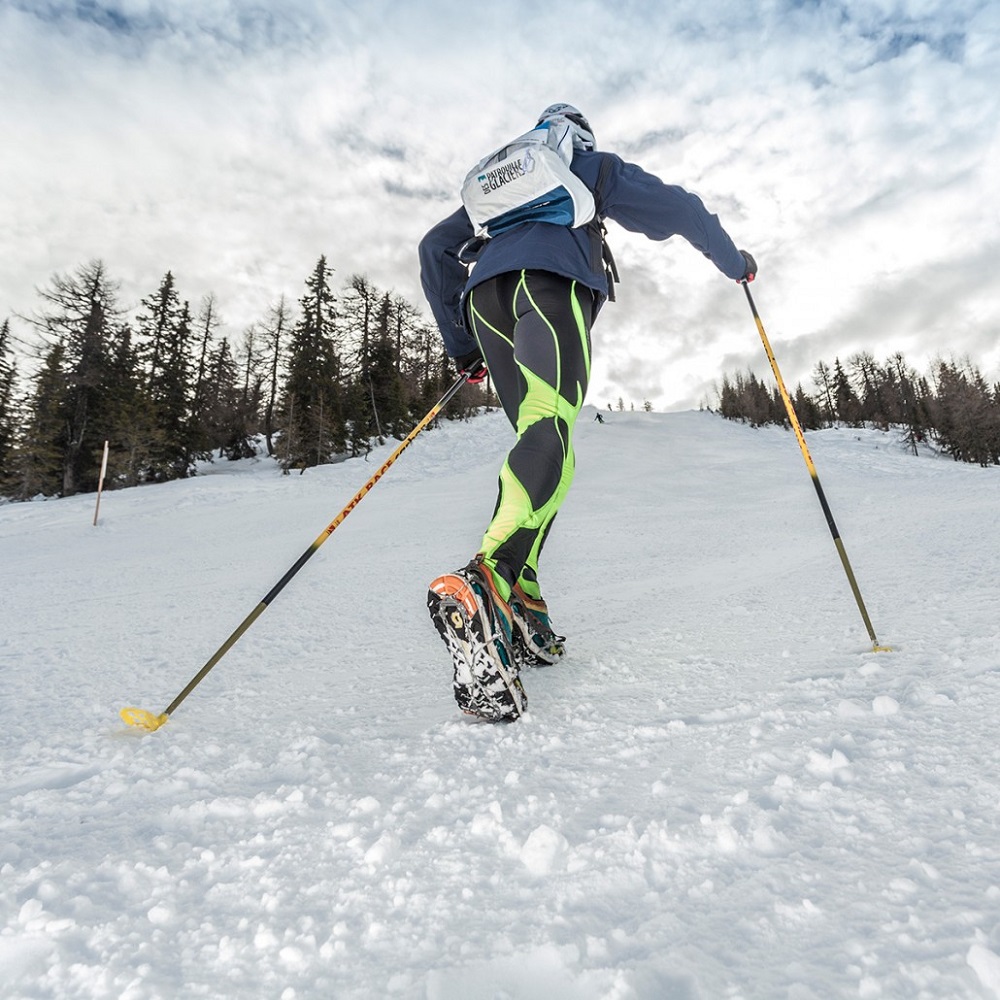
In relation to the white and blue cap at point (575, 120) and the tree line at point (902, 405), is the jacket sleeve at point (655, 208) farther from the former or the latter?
the tree line at point (902, 405)

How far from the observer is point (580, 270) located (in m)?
2.02

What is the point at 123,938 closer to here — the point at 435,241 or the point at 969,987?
the point at 969,987

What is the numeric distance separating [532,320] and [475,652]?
3.65 feet

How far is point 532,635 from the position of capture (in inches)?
74.5

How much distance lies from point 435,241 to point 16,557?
23.6 ft

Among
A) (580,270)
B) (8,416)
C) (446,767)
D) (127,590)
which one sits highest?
(8,416)

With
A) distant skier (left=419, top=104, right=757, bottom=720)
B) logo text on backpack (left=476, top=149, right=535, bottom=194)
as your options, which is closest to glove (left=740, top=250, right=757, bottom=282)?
distant skier (left=419, top=104, right=757, bottom=720)

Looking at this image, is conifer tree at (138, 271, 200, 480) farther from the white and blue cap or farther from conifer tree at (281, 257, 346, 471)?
the white and blue cap

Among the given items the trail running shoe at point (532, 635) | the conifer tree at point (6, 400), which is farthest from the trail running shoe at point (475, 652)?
the conifer tree at point (6, 400)

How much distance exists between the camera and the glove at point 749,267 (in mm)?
2574

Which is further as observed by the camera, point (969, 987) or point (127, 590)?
point (127, 590)

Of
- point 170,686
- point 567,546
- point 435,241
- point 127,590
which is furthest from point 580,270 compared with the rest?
point 127,590

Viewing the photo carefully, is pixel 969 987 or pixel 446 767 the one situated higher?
pixel 446 767

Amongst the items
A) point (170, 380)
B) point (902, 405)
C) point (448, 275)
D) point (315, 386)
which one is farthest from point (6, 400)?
point (902, 405)
